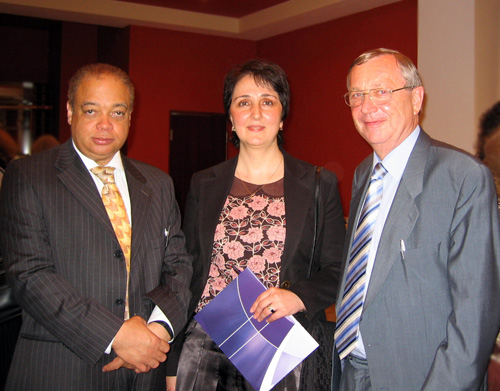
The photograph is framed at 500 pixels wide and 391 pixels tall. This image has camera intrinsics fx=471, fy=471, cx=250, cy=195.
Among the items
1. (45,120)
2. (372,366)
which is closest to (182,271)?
(372,366)

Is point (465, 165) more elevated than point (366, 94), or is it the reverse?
point (366, 94)

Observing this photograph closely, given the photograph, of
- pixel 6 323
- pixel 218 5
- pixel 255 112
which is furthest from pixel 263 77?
pixel 218 5

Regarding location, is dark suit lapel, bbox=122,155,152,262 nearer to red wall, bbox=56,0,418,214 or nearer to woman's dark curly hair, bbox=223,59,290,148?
woman's dark curly hair, bbox=223,59,290,148

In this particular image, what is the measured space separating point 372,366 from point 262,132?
1027 millimetres

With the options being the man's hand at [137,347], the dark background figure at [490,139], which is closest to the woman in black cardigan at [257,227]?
the man's hand at [137,347]

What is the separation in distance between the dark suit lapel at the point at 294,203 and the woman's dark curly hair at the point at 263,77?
0.28 metres

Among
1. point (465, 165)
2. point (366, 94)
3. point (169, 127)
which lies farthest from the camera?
point (169, 127)

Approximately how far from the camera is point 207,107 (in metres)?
9.15

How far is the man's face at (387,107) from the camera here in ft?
5.39

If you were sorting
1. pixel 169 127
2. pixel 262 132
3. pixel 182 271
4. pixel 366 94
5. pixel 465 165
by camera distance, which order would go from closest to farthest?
pixel 465 165
pixel 366 94
pixel 182 271
pixel 262 132
pixel 169 127

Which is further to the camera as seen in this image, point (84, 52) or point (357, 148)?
point (84, 52)

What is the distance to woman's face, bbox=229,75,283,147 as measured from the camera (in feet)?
6.65

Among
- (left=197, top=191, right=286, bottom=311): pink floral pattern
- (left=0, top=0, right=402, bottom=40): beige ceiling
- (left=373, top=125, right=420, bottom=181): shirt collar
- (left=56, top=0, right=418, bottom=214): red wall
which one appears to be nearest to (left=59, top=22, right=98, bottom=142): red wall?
(left=56, top=0, right=418, bottom=214): red wall

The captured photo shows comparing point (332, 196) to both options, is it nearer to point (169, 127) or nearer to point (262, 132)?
point (262, 132)
